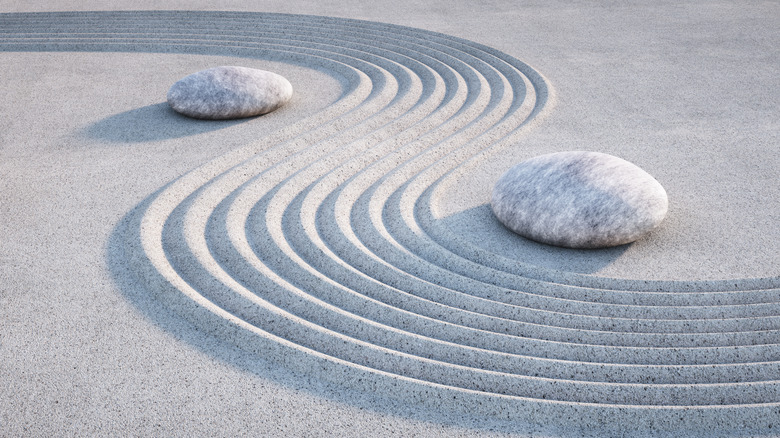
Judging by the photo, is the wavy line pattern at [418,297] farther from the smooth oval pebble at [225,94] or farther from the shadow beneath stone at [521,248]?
the smooth oval pebble at [225,94]

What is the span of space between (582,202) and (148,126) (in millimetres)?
7661

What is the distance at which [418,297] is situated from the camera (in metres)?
7.13

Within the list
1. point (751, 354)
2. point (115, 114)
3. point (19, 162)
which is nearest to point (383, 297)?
point (751, 354)

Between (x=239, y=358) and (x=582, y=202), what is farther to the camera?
(x=582, y=202)

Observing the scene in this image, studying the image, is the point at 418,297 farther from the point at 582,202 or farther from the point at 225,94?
the point at 225,94

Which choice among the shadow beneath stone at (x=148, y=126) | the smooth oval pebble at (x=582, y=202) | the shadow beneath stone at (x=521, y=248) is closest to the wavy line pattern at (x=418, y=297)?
the shadow beneath stone at (x=521, y=248)

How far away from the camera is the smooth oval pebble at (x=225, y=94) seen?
11578 mm

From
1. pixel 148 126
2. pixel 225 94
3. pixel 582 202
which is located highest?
pixel 582 202

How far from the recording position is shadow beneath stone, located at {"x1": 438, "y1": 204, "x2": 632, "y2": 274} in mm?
7750

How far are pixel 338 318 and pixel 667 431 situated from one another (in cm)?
324

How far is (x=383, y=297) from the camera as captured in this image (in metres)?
7.20

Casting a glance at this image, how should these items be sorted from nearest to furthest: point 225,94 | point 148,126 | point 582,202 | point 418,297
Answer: point 418,297, point 582,202, point 148,126, point 225,94

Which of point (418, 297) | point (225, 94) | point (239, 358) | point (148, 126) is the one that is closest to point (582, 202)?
point (418, 297)

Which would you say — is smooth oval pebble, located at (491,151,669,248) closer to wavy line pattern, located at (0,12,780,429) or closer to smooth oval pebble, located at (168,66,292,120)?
wavy line pattern, located at (0,12,780,429)
